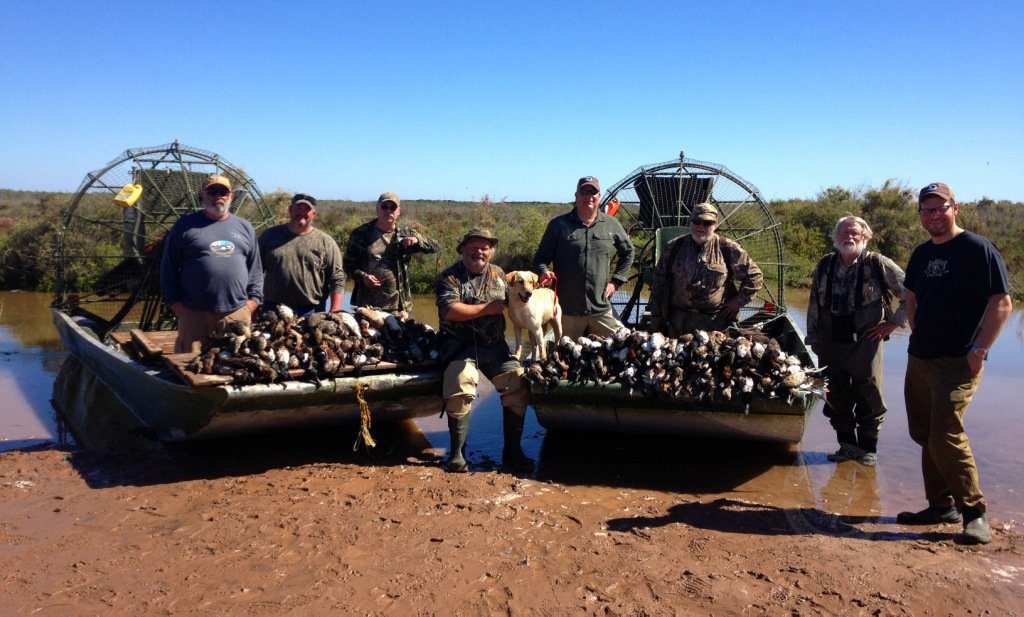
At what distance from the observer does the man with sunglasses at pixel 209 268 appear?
19.3 ft

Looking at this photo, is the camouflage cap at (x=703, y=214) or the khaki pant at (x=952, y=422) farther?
the camouflage cap at (x=703, y=214)

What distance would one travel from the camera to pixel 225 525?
15.3 feet

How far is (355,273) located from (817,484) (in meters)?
4.51

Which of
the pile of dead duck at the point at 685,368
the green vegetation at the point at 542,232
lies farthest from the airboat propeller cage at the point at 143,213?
the pile of dead duck at the point at 685,368

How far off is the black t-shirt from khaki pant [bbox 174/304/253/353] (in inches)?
197

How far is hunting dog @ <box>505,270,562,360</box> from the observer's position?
5734mm

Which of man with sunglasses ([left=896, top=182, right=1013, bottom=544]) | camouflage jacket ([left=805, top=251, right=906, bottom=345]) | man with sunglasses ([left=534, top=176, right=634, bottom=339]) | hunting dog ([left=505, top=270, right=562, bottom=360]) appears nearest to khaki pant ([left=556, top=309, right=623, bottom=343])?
man with sunglasses ([left=534, top=176, right=634, bottom=339])

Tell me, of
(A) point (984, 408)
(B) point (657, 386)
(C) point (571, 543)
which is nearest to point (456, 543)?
(C) point (571, 543)

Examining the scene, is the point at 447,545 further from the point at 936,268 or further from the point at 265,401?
the point at 936,268

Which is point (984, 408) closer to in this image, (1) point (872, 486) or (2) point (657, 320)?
(1) point (872, 486)

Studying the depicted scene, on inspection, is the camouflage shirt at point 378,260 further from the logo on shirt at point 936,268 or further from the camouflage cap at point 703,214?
the logo on shirt at point 936,268

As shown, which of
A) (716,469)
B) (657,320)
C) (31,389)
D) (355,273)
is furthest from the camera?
(31,389)

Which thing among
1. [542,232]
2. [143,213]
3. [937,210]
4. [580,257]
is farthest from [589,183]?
[542,232]

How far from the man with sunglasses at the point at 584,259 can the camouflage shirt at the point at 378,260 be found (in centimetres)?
142
